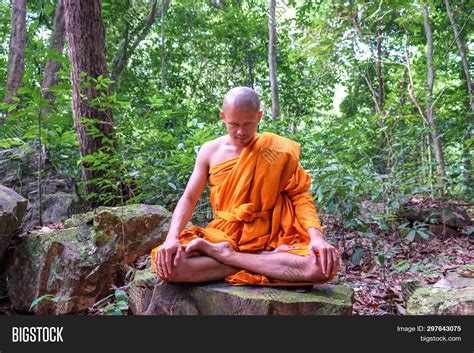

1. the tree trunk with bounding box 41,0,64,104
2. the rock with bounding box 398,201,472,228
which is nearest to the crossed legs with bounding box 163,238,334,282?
the rock with bounding box 398,201,472,228

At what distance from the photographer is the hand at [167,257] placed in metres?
2.59

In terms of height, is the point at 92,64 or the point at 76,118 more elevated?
the point at 92,64

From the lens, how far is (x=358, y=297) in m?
3.49

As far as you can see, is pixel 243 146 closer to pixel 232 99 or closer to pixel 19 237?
pixel 232 99

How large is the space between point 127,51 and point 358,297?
8.75 m

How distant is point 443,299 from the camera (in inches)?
111

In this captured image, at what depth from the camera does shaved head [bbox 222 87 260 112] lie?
9.07ft

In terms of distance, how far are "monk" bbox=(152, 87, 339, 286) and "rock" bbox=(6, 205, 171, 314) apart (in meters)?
1.14

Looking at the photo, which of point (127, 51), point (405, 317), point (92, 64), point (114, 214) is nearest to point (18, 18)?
point (127, 51)

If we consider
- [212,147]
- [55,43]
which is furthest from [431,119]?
[55,43]

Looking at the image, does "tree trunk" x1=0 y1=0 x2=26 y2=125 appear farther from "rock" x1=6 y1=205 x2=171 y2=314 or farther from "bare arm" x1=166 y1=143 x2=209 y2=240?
"bare arm" x1=166 y1=143 x2=209 y2=240

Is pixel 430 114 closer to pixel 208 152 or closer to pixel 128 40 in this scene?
pixel 208 152

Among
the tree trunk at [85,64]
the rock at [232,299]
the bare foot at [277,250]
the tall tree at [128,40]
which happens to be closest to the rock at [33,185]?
the tree trunk at [85,64]

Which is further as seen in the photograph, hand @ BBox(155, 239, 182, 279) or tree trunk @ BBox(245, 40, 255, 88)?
tree trunk @ BBox(245, 40, 255, 88)
